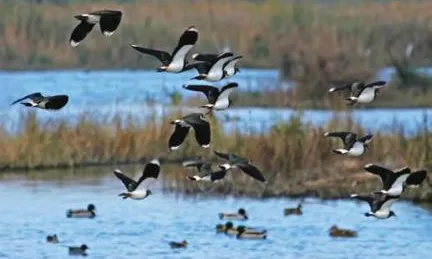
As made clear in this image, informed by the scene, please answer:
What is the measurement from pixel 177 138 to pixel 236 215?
8.82 meters

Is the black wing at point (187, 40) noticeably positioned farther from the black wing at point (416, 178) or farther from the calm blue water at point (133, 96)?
the calm blue water at point (133, 96)

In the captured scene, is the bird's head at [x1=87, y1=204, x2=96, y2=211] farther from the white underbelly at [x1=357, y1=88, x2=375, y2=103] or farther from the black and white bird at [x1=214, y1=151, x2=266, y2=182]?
the black and white bird at [x1=214, y1=151, x2=266, y2=182]

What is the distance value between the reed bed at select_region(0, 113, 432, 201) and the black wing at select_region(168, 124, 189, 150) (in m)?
8.96

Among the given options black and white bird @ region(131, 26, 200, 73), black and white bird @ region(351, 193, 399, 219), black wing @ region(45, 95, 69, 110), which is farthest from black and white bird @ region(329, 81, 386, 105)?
black wing @ region(45, 95, 69, 110)

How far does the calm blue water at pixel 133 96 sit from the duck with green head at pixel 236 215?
3.33m

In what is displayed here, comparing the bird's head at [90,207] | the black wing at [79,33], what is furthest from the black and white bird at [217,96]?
the bird's head at [90,207]

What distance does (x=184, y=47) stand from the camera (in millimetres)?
14477

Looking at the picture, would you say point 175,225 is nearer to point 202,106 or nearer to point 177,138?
point 177,138

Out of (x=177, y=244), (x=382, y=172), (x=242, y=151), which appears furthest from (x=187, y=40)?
(x=242, y=151)

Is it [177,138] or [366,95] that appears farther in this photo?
[366,95]

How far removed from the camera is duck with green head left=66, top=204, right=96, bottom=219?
24234 mm

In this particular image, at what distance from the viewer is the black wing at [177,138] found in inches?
591

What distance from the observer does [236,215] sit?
23797mm

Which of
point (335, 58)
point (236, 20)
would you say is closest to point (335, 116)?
point (335, 58)
